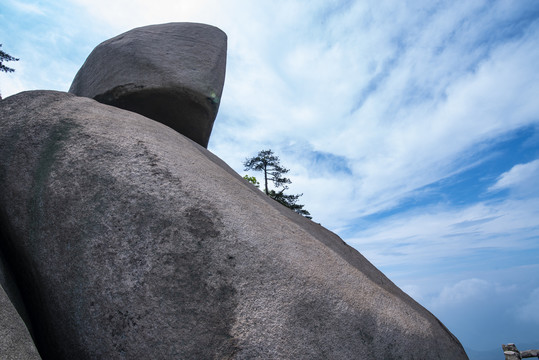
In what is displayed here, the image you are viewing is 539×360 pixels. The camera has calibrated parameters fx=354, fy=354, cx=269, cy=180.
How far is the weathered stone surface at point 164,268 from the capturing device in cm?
255

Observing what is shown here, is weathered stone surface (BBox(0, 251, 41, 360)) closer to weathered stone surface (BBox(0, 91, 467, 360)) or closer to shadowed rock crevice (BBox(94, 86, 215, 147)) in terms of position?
weathered stone surface (BBox(0, 91, 467, 360))

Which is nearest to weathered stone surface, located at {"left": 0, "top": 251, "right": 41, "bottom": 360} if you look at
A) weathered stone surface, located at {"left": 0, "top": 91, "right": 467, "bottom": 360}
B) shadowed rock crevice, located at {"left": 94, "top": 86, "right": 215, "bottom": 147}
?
weathered stone surface, located at {"left": 0, "top": 91, "right": 467, "bottom": 360}

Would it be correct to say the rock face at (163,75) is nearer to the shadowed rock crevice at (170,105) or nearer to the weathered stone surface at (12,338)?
the shadowed rock crevice at (170,105)

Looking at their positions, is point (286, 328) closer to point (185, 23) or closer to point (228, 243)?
point (228, 243)

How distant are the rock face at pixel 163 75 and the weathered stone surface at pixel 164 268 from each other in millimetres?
2147

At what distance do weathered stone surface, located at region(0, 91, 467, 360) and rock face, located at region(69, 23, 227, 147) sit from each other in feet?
7.04

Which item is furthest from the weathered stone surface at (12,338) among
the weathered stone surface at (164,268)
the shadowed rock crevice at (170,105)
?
the shadowed rock crevice at (170,105)

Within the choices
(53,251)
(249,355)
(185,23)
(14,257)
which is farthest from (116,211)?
(185,23)

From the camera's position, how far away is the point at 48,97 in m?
4.12

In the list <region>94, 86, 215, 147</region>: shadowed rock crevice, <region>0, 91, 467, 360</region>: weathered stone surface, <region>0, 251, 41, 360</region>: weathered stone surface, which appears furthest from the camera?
<region>94, 86, 215, 147</region>: shadowed rock crevice

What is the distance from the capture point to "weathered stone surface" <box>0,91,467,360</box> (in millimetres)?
2553

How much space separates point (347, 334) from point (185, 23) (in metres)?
6.20

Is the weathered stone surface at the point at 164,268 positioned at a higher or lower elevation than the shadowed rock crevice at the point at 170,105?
lower

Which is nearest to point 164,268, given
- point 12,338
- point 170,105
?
point 12,338
